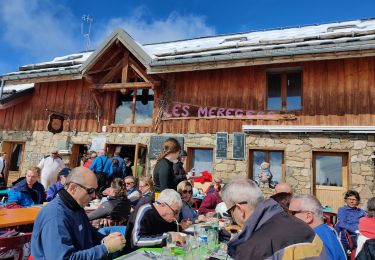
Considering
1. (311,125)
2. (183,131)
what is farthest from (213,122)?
(311,125)

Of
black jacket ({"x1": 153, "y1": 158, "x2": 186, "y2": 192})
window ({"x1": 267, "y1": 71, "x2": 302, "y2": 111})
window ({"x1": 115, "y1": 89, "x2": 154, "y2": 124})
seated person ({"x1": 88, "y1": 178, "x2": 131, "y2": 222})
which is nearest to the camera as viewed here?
black jacket ({"x1": 153, "y1": 158, "x2": 186, "y2": 192})

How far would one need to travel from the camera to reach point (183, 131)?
10.0m

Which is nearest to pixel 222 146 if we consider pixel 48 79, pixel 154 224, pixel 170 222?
pixel 170 222

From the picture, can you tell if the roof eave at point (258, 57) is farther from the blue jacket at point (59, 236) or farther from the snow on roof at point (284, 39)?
the blue jacket at point (59, 236)

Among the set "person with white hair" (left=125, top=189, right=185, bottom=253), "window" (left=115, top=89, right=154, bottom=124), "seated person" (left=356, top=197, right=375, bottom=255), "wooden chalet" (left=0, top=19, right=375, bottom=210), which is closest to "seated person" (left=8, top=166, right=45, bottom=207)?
"person with white hair" (left=125, top=189, right=185, bottom=253)

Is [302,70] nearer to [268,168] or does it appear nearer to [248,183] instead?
[268,168]

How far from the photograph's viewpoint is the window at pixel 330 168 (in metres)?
8.17

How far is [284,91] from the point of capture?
30.0 feet

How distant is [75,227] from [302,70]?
8.41 metres

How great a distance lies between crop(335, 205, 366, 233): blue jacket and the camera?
5.65m

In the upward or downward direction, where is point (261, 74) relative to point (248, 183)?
upward

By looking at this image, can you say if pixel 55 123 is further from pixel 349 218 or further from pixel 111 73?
pixel 349 218

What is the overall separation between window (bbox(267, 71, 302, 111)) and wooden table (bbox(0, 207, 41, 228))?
7291 millimetres

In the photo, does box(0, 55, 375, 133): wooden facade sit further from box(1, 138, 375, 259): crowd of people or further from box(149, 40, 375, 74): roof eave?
box(1, 138, 375, 259): crowd of people
